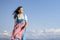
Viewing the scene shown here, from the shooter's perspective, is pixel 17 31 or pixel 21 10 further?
pixel 17 31

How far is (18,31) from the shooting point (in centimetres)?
327

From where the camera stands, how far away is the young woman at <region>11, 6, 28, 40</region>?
3.08m

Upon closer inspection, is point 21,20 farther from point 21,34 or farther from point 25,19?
point 21,34

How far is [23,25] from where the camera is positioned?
317cm

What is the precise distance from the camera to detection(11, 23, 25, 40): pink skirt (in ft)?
10.4

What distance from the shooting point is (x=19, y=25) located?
125 inches

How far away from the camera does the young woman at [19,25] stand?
3.08 m

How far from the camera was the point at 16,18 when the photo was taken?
320cm

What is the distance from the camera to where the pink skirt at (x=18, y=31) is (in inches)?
125

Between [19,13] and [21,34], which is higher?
[19,13]

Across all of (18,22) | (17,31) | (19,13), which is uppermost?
(19,13)

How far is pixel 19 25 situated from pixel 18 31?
0.21 meters

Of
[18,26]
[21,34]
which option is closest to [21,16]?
[18,26]

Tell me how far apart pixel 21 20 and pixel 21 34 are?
0.45 metres
